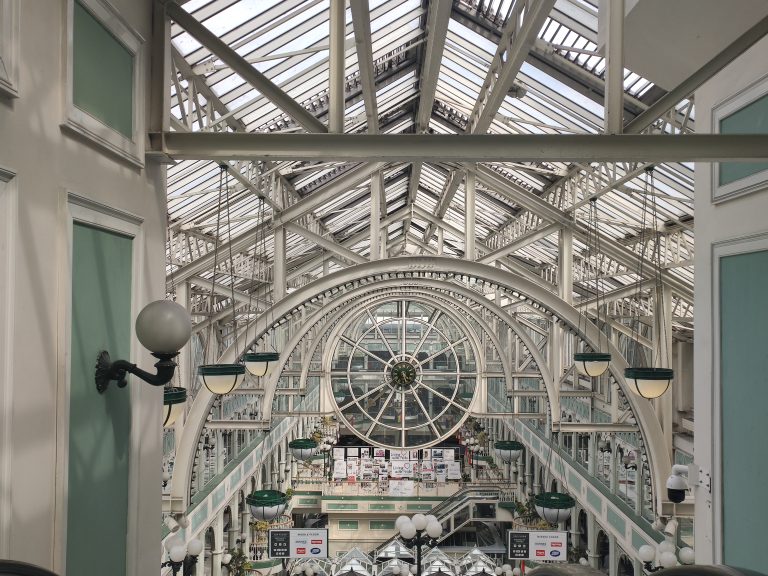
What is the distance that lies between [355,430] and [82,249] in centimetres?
1343

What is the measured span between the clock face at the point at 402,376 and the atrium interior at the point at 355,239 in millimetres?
102

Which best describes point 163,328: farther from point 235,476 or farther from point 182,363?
point 235,476

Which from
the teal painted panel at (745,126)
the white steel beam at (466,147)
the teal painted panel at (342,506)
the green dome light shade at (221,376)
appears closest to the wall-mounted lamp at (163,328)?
the white steel beam at (466,147)

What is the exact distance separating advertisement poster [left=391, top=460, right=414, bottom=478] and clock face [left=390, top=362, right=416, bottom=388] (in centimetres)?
805

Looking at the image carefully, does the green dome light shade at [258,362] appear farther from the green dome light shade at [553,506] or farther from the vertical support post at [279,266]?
the green dome light shade at [553,506]

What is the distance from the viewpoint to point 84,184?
119 inches

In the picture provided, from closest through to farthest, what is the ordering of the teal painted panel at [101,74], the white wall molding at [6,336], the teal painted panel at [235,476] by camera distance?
the white wall molding at [6,336] → the teal painted panel at [101,74] → the teal painted panel at [235,476]

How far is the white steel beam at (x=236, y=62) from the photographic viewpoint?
3.89 meters

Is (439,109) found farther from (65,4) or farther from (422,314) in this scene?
(65,4)

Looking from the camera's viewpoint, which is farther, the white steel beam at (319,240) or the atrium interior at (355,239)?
the white steel beam at (319,240)

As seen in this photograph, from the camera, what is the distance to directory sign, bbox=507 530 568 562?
1183 centimetres

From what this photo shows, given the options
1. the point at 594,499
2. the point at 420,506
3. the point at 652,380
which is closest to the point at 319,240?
the point at 652,380

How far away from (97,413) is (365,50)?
4260 millimetres

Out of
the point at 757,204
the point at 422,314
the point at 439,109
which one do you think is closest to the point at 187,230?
the point at 439,109
